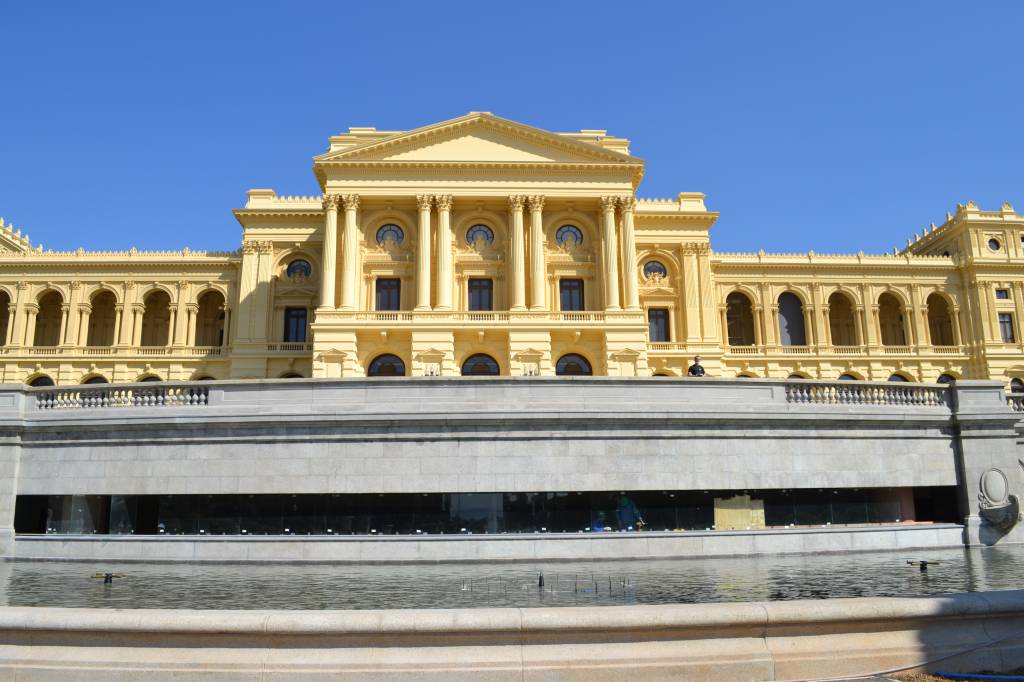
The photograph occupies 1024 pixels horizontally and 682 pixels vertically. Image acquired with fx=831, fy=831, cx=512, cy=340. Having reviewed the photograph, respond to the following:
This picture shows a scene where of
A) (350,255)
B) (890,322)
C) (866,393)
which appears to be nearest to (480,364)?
(350,255)

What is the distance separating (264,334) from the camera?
62.5 m

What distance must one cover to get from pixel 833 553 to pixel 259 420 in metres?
14.0

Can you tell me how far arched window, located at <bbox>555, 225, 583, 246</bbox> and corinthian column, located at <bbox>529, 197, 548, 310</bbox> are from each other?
7.35ft

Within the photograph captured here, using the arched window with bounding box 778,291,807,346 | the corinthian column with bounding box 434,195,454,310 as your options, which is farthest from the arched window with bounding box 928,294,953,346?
the corinthian column with bounding box 434,195,454,310

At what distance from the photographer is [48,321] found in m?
70.2

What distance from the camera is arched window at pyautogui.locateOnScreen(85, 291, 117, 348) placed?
70.3 metres

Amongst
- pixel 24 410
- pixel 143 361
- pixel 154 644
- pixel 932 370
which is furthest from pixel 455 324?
pixel 154 644

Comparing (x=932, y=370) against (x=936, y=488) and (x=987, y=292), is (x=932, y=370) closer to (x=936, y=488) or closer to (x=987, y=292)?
(x=987, y=292)

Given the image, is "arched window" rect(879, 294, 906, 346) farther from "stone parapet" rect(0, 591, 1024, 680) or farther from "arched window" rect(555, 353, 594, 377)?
"stone parapet" rect(0, 591, 1024, 680)

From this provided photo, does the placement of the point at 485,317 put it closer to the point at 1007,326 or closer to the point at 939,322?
the point at 939,322

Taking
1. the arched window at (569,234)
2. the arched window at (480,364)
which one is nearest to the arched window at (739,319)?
the arched window at (569,234)

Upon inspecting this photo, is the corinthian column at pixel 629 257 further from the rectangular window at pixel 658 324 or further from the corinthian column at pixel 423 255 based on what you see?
the corinthian column at pixel 423 255

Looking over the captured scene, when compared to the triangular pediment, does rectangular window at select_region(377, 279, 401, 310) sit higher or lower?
lower

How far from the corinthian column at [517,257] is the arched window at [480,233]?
2.49 meters
